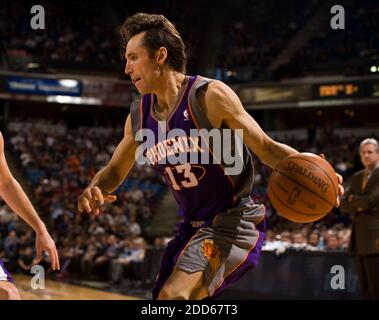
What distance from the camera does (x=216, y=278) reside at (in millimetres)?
3357

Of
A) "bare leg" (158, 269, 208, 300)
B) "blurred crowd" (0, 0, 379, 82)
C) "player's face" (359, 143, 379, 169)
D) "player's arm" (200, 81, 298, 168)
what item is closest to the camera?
"bare leg" (158, 269, 208, 300)

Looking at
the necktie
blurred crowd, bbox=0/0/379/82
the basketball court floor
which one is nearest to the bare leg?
the necktie

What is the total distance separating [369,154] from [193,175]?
3036 millimetres

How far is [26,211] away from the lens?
3.35 meters

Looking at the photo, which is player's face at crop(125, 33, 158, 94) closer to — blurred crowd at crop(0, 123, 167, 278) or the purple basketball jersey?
the purple basketball jersey

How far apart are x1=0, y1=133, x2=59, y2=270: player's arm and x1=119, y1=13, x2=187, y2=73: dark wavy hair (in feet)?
3.14

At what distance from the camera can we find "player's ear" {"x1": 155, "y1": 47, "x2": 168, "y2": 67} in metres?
3.65

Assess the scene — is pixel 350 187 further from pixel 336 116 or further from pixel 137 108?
pixel 336 116

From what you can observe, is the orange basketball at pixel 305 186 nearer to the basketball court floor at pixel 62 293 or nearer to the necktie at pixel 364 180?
the necktie at pixel 364 180

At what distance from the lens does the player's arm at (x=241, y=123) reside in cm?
330

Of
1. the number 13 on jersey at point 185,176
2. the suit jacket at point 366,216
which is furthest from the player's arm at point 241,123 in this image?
the suit jacket at point 366,216

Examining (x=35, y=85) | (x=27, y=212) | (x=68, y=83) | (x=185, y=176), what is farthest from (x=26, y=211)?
(x=68, y=83)

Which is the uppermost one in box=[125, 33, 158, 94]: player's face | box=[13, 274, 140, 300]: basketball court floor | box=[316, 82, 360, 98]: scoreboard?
box=[316, 82, 360, 98]: scoreboard
